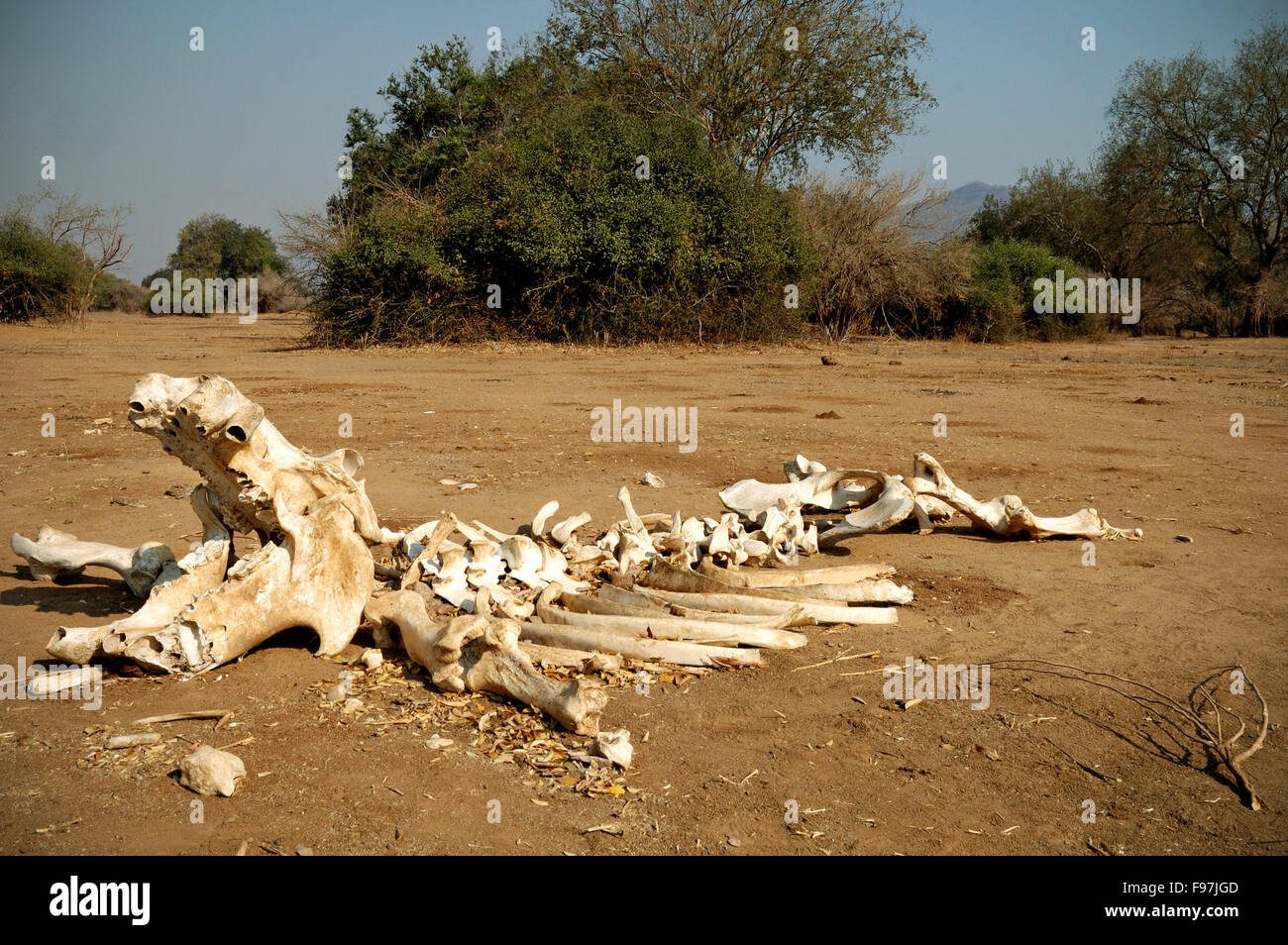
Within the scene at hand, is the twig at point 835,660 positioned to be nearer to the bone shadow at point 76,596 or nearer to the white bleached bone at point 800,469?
the white bleached bone at point 800,469

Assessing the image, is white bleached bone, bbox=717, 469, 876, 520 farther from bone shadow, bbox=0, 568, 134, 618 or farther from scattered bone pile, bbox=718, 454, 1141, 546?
bone shadow, bbox=0, 568, 134, 618

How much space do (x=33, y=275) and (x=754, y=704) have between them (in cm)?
3364

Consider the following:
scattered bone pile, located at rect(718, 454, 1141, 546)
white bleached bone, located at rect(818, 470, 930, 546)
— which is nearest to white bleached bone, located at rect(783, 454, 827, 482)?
scattered bone pile, located at rect(718, 454, 1141, 546)

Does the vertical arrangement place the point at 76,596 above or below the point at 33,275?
below

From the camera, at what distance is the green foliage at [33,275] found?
99.0ft

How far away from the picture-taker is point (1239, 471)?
8.09m

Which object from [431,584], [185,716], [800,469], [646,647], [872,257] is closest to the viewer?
[185,716]

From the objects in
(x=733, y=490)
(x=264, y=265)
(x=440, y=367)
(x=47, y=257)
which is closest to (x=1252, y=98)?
(x=440, y=367)

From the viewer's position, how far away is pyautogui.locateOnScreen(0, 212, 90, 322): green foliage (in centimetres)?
3019

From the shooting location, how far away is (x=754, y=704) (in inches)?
141

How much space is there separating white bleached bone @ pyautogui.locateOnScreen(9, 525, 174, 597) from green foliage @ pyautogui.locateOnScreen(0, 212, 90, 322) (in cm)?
2990

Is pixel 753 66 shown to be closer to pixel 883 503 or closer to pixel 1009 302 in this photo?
pixel 1009 302

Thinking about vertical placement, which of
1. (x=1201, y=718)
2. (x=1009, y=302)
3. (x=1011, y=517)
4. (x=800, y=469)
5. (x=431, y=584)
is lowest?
(x=1201, y=718)

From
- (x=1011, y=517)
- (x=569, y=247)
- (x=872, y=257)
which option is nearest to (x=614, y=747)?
(x=1011, y=517)
